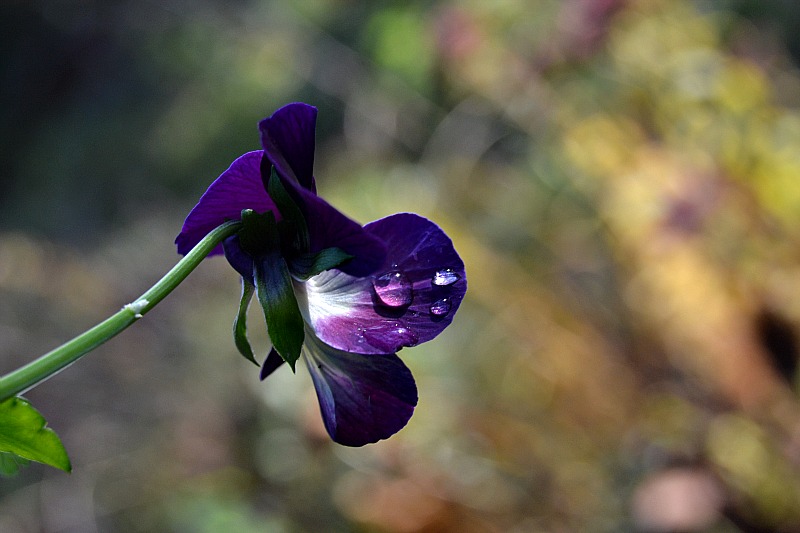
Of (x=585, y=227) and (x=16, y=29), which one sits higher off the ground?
(x=16, y=29)

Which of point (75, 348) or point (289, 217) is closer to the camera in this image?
point (75, 348)

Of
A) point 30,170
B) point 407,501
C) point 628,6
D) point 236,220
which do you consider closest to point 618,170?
point 628,6

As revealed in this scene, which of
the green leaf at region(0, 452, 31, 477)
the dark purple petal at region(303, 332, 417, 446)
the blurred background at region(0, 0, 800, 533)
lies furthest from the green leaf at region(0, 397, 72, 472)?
the blurred background at region(0, 0, 800, 533)

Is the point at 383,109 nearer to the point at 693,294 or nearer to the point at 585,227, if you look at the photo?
the point at 585,227

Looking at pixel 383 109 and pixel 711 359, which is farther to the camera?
pixel 383 109

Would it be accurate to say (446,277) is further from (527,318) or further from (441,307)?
(527,318)

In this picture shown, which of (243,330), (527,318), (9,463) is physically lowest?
(9,463)

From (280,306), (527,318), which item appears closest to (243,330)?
(280,306)
